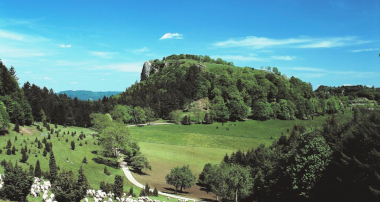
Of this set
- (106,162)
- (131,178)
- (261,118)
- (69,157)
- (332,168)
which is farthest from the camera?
(261,118)

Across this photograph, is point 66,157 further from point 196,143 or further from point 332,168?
point 196,143

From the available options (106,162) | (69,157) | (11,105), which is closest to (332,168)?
(106,162)

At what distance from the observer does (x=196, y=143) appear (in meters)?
91.8

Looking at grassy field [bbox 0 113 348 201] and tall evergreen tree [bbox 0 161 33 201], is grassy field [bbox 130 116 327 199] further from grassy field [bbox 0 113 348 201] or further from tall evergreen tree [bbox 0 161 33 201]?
tall evergreen tree [bbox 0 161 33 201]

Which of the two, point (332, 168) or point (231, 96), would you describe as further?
point (231, 96)

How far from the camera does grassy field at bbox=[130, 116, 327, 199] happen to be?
2300 inches

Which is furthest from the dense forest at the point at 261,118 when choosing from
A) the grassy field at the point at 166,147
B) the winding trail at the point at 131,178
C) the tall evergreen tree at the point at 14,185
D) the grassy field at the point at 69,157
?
the tall evergreen tree at the point at 14,185

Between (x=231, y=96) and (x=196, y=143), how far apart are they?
73.2 meters

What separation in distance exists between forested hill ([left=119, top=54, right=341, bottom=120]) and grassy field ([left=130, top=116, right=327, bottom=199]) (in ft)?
32.3

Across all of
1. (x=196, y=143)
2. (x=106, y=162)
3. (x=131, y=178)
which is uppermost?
(x=196, y=143)

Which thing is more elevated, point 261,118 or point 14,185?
point 261,118

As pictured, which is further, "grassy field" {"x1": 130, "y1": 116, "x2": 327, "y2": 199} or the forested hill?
the forested hill

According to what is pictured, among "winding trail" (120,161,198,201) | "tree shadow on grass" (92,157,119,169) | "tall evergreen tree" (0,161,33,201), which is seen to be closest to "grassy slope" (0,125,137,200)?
"tree shadow on grass" (92,157,119,169)

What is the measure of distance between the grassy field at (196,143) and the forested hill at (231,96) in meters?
9.83
